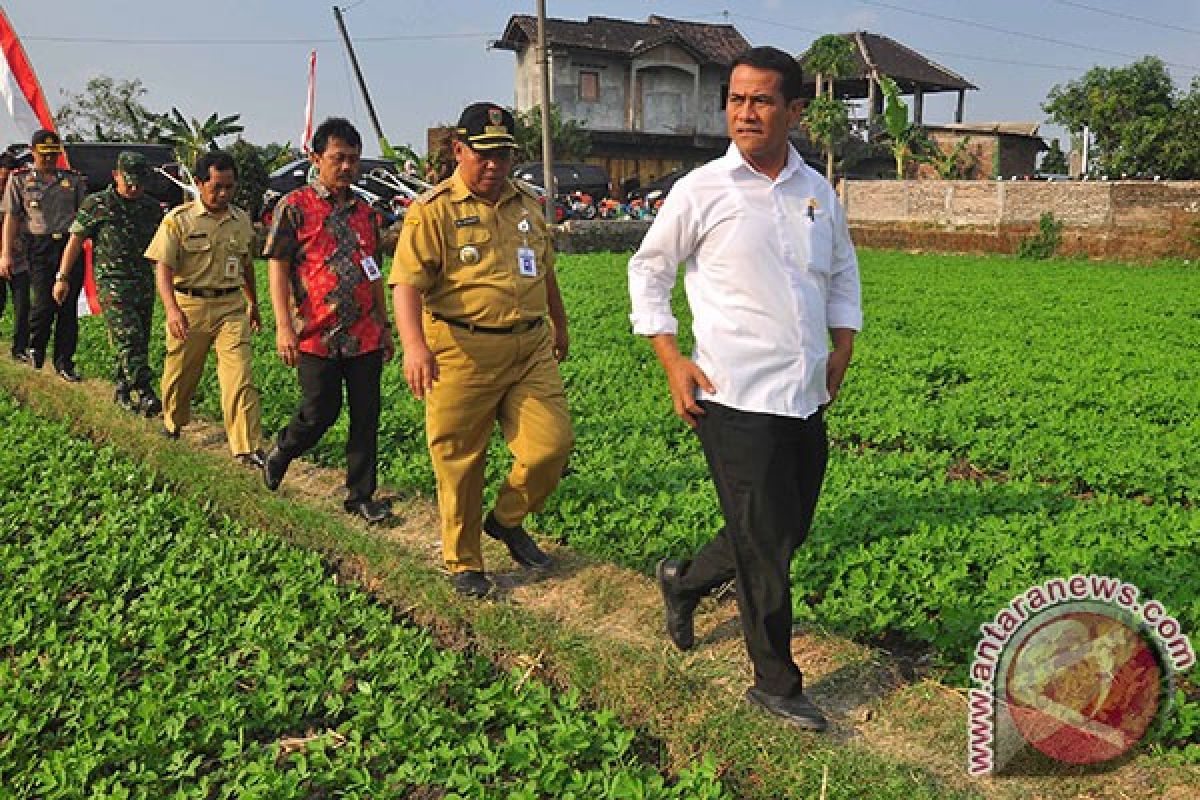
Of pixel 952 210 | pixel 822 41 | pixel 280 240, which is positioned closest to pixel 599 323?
pixel 280 240

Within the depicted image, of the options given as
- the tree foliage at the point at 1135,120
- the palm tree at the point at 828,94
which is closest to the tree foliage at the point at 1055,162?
the tree foliage at the point at 1135,120

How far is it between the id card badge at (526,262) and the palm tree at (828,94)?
100 feet

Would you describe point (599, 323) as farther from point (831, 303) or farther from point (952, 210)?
point (952, 210)

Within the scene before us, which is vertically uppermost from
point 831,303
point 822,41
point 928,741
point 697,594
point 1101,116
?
point 822,41

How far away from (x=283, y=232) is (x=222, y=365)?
1769mm

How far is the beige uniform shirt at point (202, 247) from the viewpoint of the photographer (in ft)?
22.6

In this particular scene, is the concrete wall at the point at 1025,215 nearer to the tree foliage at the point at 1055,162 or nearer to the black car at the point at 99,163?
the black car at the point at 99,163

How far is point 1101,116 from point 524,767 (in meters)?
39.4

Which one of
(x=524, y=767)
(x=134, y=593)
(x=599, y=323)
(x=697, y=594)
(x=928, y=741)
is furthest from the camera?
(x=599, y=323)

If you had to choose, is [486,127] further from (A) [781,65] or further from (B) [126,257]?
(B) [126,257]

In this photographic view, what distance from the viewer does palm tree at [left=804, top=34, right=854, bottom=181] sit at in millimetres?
34781

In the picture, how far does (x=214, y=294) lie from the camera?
709cm

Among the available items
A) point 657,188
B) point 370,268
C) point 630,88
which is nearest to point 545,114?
point 657,188

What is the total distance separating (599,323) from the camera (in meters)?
12.3
